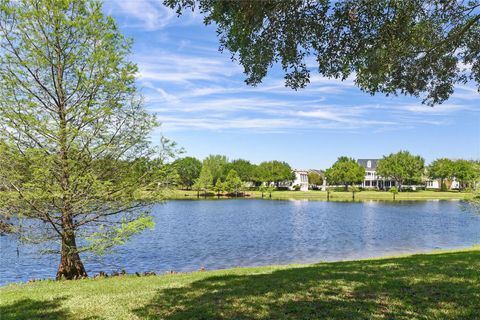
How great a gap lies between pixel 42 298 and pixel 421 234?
142ft

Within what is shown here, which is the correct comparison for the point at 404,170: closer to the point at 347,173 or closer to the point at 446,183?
the point at 347,173

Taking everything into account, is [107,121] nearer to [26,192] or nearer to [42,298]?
[26,192]

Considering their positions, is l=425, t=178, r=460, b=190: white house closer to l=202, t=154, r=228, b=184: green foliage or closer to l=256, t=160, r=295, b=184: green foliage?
l=256, t=160, r=295, b=184: green foliage

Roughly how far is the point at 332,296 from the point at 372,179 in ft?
595

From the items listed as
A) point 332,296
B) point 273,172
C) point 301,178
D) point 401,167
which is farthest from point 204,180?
point 332,296

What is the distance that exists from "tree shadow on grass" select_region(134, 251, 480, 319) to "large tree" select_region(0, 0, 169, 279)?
602cm

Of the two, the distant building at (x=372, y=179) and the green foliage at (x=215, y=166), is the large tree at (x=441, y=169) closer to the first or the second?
the distant building at (x=372, y=179)

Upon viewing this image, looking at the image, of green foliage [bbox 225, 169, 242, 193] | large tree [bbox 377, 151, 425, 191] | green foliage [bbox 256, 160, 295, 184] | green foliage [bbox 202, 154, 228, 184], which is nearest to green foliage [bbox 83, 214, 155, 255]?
green foliage [bbox 225, 169, 242, 193]

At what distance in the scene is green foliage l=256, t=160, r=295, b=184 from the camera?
542 ft

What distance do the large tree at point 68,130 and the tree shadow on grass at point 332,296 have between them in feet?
19.8

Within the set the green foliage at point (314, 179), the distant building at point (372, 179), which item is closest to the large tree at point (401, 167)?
the distant building at point (372, 179)

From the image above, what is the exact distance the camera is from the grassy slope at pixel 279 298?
8.78 m

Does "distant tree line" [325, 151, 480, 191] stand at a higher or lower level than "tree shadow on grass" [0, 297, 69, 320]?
higher

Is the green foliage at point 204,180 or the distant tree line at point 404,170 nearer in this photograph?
the green foliage at point 204,180
